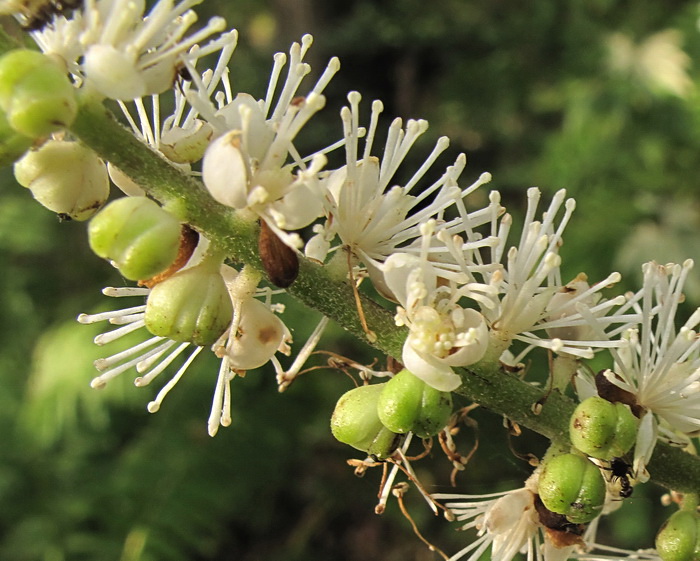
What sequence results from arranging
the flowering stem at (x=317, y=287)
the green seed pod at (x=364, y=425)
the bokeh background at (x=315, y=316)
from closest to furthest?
the flowering stem at (x=317, y=287)
the green seed pod at (x=364, y=425)
the bokeh background at (x=315, y=316)

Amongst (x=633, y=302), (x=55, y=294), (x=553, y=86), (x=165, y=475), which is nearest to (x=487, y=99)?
(x=553, y=86)

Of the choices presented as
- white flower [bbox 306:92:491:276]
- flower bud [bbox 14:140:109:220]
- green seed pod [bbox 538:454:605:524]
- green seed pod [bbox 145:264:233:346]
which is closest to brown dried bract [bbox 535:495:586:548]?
green seed pod [bbox 538:454:605:524]

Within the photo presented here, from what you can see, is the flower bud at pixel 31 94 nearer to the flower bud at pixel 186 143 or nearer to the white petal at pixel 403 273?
the flower bud at pixel 186 143

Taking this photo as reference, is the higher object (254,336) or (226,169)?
(226,169)

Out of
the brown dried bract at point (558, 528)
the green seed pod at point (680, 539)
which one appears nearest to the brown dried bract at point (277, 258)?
the brown dried bract at point (558, 528)

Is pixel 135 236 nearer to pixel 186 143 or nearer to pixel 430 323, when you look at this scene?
pixel 186 143

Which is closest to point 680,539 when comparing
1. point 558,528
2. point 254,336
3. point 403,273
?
point 558,528
